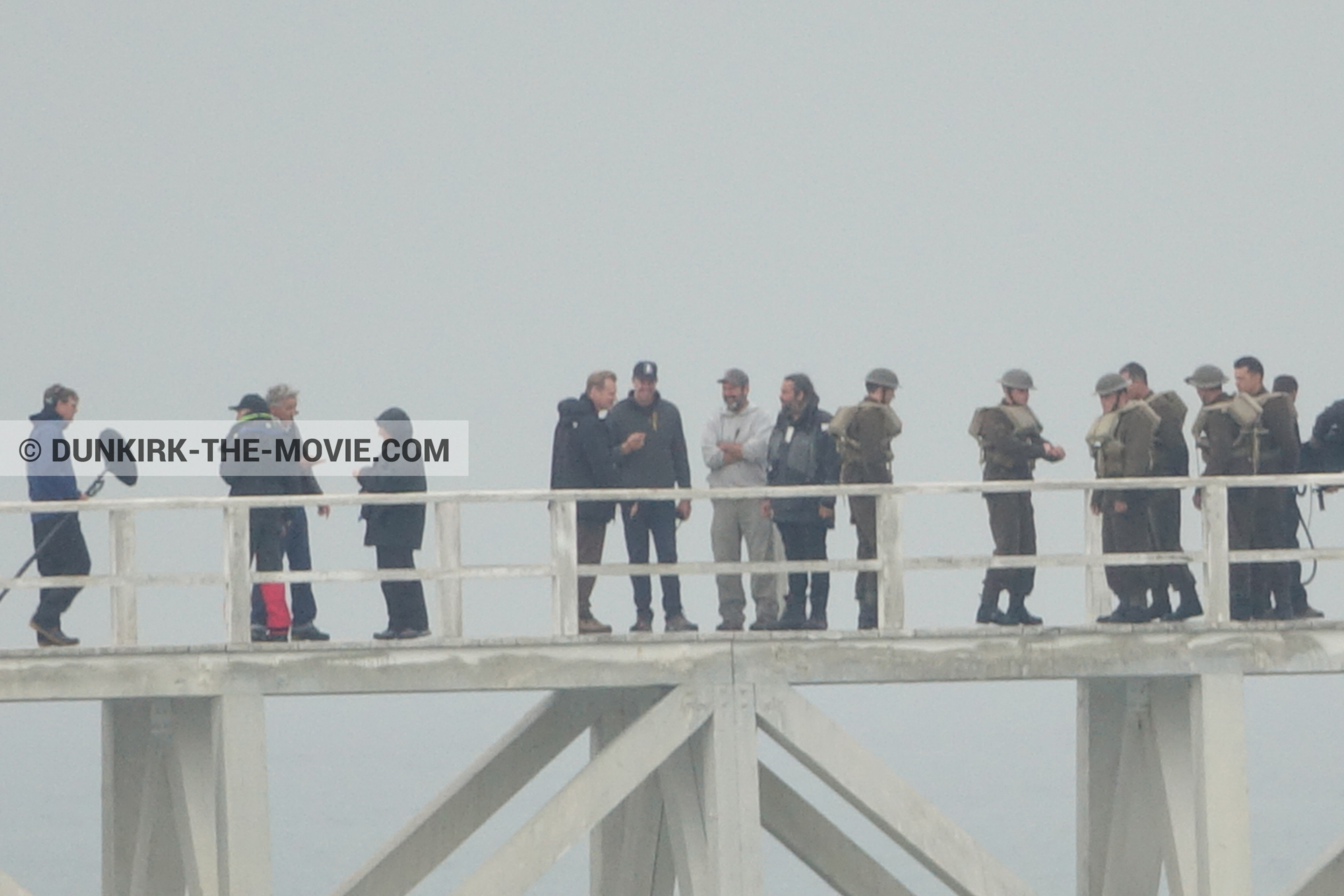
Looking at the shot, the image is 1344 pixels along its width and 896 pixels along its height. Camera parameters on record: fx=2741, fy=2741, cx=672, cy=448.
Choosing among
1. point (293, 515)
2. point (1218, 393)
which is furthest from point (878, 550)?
point (293, 515)

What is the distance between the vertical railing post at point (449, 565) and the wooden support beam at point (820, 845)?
2841 mm

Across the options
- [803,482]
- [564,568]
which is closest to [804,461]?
[803,482]

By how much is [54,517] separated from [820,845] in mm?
6039

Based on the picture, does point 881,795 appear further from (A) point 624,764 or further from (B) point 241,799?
(B) point 241,799

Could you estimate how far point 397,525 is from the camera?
19.2m

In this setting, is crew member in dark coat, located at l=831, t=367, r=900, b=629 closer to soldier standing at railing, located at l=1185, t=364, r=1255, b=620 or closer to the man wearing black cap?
the man wearing black cap

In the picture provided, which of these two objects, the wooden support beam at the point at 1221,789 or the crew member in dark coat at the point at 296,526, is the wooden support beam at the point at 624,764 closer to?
the crew member in dark coat at the point at 296,526

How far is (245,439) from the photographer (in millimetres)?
19219

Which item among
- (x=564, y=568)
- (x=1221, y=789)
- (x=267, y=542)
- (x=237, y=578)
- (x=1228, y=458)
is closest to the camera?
(x=237, y=578)

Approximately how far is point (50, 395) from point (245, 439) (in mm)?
1381

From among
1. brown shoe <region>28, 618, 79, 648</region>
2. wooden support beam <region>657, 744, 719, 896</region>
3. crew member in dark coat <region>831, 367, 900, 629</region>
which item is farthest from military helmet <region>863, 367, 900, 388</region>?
brown shoe <region>28, 618, 79, 648</region>

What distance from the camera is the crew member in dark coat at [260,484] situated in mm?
19172

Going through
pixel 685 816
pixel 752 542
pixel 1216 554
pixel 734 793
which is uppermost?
pixel 752 542

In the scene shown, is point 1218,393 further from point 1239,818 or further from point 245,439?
point 245,439
